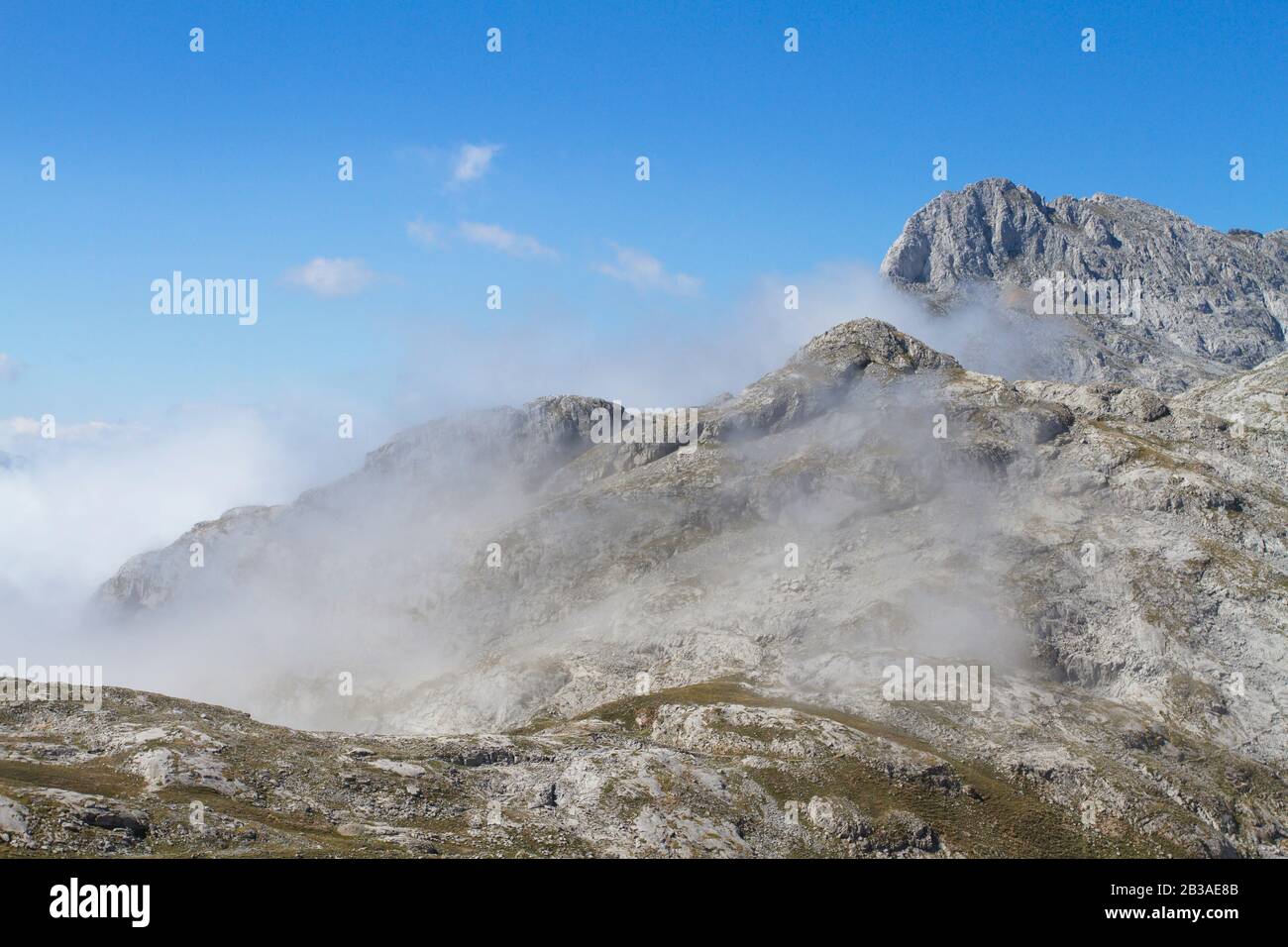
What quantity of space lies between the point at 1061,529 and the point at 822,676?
52728 mm

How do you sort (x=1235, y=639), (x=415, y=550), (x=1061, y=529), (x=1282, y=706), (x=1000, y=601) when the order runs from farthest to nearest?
1. (x=415, y=550)
2. (x=1061, y=529)
3. (x=1000, y=601)
4. (x=1235, y=639)
5. (x=1282, y=706)

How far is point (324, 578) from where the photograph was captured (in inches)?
7190

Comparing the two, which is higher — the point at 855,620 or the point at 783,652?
the point at 855,620

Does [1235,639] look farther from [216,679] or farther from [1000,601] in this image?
[216,679]

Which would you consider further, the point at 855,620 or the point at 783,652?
the point at 855,620

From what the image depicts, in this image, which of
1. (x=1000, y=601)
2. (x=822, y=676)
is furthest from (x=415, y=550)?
(x=1000, y=601)

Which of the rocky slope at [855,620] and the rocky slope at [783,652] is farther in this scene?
the rocky slope at [855,620]

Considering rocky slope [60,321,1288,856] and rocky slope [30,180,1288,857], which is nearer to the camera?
rocky slope [30,180,1288,857]

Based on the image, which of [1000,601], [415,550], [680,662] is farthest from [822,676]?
[415,550]

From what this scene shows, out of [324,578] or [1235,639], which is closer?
[1235,639]

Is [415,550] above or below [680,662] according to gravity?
above

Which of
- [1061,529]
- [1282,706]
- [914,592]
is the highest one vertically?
[1061,529]

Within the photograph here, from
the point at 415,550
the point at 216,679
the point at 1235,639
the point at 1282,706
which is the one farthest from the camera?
the point at 415,550

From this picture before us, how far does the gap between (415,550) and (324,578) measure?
23.1 meters
